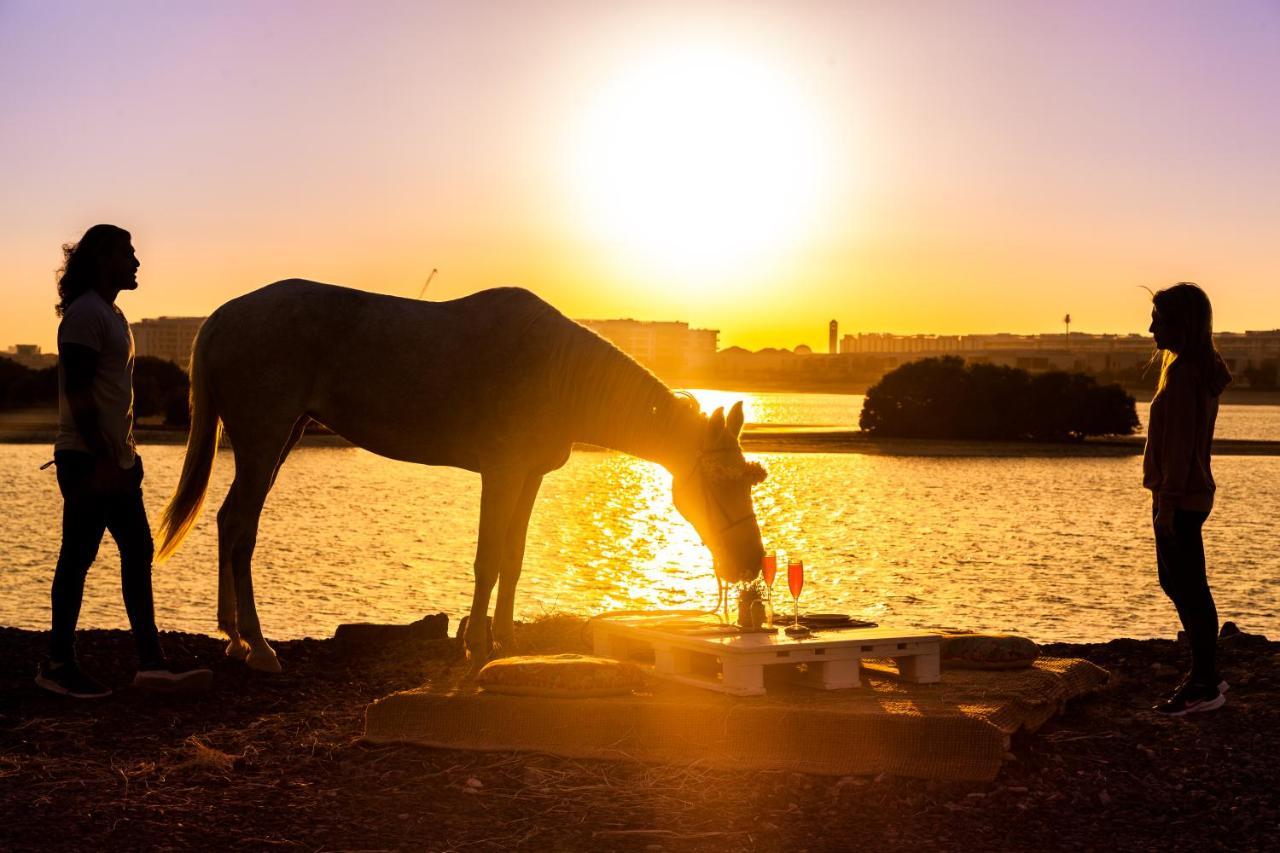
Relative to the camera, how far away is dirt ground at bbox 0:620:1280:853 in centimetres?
573

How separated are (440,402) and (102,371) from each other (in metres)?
2.22

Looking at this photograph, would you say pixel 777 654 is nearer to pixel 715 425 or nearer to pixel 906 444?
pixel 715 425

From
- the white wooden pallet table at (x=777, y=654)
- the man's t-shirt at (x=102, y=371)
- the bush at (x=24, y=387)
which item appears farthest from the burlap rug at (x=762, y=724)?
the bush at (x=24, y=387)

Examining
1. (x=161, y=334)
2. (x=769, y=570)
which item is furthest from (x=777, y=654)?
(x=161, y=334)

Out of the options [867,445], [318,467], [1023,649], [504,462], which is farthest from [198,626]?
[867,445]

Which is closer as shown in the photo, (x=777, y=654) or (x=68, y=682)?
(x=777, y=654)

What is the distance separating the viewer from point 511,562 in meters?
9.19

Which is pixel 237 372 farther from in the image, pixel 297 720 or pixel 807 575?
pixel 807 575

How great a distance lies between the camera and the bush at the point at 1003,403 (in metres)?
70.2

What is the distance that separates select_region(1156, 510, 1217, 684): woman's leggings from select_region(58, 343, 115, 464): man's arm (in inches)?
249

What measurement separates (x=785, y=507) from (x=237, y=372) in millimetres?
29979

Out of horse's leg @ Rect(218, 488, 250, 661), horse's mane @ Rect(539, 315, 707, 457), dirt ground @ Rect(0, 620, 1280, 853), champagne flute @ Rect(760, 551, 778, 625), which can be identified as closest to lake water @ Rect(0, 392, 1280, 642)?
horse's leg @ Rect(218, 488, 250, 661)

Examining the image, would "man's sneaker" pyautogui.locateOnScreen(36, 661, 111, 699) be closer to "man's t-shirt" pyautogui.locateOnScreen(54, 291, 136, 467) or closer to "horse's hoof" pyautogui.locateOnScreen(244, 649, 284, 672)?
"horse's hoof" pyautogui.locateOnScreen(244, 649, 284, 672)

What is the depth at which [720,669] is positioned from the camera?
7863 millimetres
